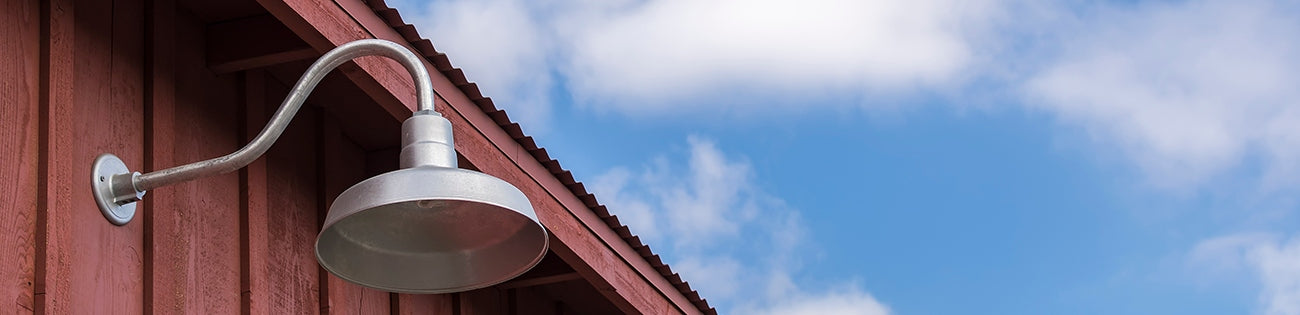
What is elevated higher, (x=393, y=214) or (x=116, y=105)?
(x=116, y=105)

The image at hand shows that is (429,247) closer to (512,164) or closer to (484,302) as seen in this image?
(512,164)

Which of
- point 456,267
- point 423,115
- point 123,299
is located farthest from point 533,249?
point 123,299

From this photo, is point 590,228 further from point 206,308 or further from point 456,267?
point 456,267

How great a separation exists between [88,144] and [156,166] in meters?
0.23

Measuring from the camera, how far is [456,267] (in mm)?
3508

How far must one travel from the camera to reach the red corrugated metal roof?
4.52 m

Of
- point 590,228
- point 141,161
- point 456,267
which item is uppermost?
point 590,228

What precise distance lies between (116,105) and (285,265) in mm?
793

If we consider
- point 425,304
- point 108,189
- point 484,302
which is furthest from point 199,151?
point 484,302

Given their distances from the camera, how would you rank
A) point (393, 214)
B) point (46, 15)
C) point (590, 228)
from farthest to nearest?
point (590, 228), point (46, 15), point (393, 214)

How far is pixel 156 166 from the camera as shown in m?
4.03

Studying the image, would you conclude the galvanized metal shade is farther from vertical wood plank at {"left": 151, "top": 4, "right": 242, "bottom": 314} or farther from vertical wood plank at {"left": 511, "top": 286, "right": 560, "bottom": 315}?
vertical wood plank at {"left": 511, "top": 286, "right": 560, "bottom": 315}

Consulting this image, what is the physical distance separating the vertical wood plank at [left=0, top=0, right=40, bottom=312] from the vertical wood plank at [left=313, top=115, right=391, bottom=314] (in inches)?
48.8

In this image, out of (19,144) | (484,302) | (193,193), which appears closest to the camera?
(19,144)
